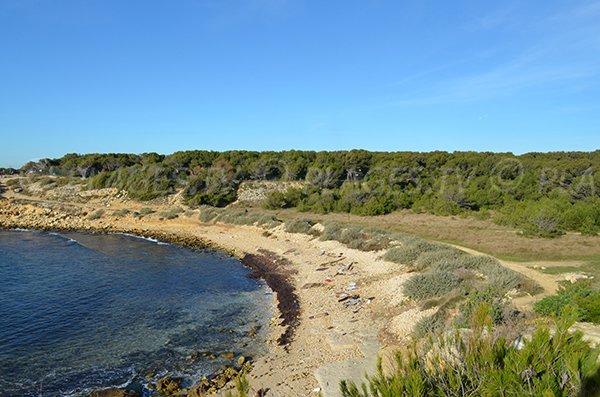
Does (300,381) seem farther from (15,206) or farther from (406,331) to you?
(15,206)

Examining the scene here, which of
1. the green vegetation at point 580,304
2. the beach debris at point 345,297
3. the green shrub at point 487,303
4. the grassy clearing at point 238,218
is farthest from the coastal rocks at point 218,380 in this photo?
the grassy clearing at point 238,218

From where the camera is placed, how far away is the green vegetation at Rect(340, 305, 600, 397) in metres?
4.79

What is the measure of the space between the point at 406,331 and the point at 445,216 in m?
28.4

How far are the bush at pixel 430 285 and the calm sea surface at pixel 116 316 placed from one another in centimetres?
675

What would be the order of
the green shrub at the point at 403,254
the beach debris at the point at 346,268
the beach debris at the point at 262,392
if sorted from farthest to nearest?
the beach debris at the point at 346,268, the green shrub at the point at 403,254, the beach debris at the point at 262,392

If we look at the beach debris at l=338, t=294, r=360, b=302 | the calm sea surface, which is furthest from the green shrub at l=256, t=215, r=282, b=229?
the beach debris at l=338, t=294, r=360, b=302

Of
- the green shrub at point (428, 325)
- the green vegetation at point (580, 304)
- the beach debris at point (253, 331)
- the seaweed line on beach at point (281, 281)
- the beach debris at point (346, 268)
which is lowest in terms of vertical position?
the beach debris at point (253, 331)

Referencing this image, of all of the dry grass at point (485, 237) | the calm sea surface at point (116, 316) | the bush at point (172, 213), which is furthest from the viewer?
the bush at point (172, 213)

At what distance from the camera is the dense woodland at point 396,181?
35.5 metres

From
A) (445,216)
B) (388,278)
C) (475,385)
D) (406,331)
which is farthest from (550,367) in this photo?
(445,216)

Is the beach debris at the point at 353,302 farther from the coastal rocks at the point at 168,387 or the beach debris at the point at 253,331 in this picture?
the coastal rocks at the point at 168,387

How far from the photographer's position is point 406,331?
13391mm

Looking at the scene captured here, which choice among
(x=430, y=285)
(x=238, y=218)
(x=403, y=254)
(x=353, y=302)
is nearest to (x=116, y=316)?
(x=353, y=302)

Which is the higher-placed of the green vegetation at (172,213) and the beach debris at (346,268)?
the green vegetation at (172,213)
